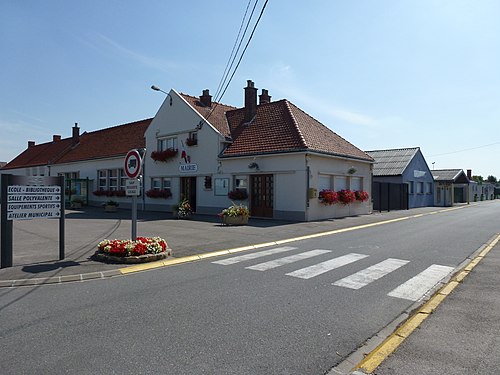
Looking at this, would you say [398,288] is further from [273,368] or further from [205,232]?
[205,232]

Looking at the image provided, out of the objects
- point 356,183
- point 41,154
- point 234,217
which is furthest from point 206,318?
point 41,154

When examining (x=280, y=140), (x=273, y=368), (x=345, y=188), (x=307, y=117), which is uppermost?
(x=307, y=117)

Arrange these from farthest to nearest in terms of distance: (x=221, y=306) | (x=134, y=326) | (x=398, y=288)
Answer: (x=398, y=288) → (x=221, y=306) → (x=134, y=326)

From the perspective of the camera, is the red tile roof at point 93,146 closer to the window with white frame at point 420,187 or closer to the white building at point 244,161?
the white building at point 244,161

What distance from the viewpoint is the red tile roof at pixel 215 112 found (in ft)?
77.1

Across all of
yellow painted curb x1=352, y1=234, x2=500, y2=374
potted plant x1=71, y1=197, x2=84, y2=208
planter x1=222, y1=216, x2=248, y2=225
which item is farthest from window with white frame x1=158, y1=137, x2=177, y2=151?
yellow painted curb x1=352, y1=234, x2=500, y2=374

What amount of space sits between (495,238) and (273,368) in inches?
495

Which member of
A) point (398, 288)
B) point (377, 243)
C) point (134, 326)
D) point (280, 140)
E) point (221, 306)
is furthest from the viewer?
point (280, 140)

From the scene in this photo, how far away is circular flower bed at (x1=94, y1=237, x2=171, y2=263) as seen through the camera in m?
8.43

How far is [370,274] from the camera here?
744cm

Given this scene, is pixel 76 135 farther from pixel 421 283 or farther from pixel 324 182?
pixel 421 283

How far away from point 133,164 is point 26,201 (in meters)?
2.35

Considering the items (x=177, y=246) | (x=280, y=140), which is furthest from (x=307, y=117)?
(x=177, y=246)

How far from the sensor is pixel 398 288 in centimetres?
646
